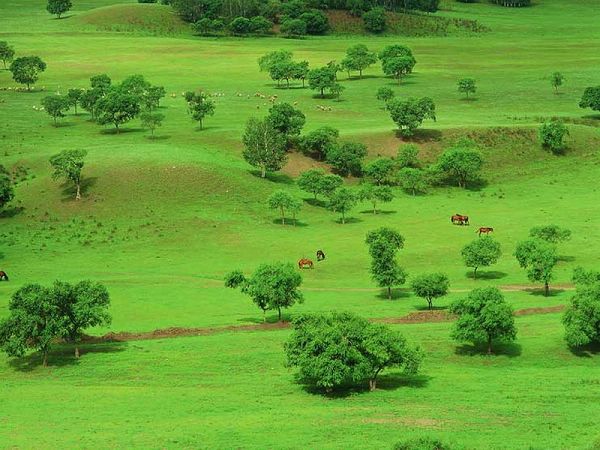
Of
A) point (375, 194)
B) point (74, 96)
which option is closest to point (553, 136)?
point (375, 194)

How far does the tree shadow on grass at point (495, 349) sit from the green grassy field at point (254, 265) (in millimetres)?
467

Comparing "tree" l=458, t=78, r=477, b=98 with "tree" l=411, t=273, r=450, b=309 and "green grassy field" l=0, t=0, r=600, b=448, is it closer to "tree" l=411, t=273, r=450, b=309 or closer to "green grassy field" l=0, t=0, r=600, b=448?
"green grassy field" l=0, t=0, r=600, b=448

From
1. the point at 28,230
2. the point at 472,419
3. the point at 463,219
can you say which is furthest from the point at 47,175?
the point at 472,419

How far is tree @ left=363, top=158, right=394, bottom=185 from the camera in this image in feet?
475

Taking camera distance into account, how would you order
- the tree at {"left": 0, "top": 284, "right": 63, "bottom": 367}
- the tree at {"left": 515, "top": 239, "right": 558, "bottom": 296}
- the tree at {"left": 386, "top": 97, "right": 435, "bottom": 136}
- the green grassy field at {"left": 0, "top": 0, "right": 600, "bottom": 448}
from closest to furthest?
the green grassy field at {"left": 0, "top": 0, "right": 600, "bottom": 448}, the tree at {"left": 0, "top": 284, "right": 63, "bottom": 367}, the tree at {"left": 515, "top": 239, "right": 558, "bottom": 296}, the tree at {"left": 386, "top": 97, "right": 435, "bottom": 136}

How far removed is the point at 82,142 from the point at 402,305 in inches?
3081

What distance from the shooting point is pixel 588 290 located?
271 feet

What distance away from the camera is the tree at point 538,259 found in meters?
95.4

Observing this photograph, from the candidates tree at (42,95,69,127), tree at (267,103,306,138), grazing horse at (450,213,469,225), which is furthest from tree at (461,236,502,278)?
tree at (42,95,69,127)

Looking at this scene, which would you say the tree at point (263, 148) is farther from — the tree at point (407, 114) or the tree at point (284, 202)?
the tree at point (407, 114)

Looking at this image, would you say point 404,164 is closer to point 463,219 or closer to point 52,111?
point 463,219

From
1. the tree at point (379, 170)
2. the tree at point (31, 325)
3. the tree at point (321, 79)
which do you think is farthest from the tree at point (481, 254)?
the tree at point (321, 79)

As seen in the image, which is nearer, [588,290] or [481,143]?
[588,290]

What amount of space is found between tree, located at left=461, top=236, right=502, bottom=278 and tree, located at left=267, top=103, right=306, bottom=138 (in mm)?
55841
